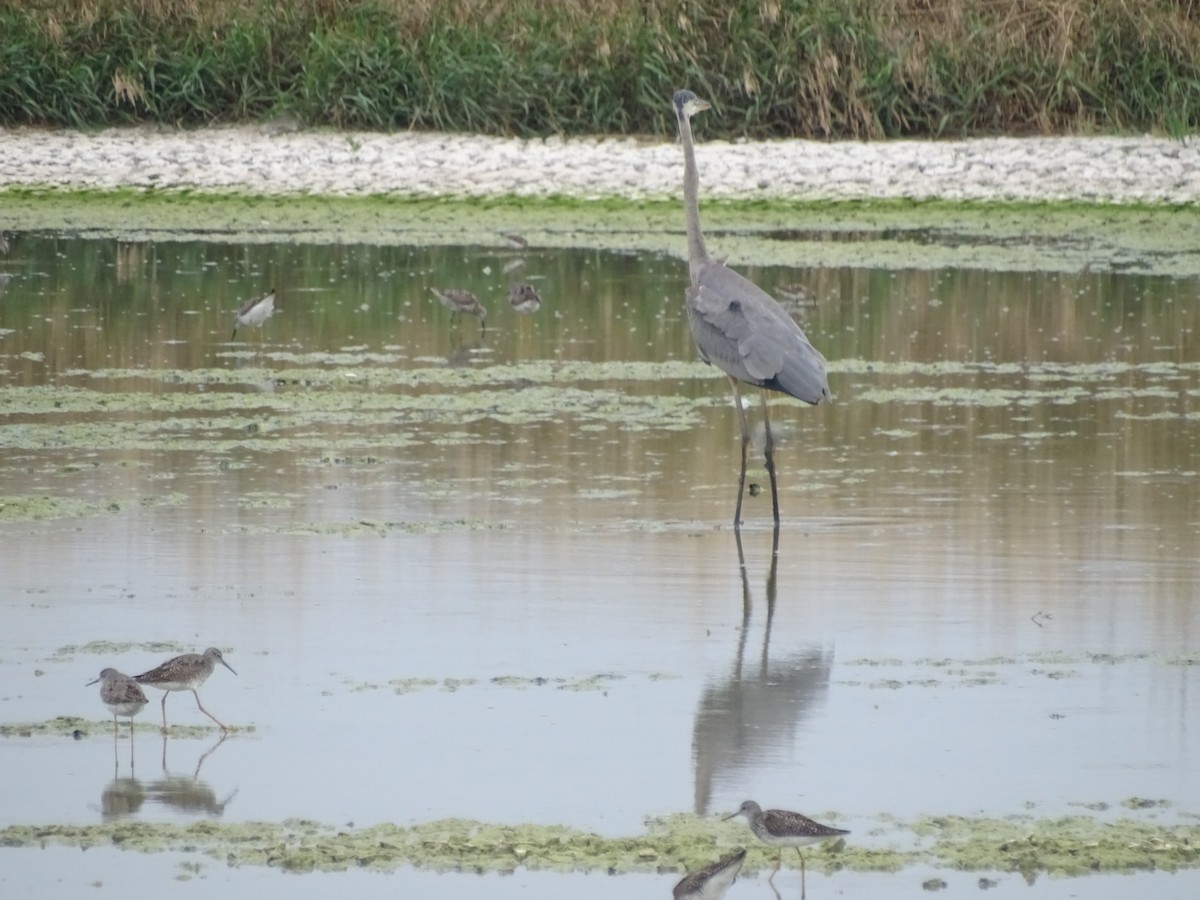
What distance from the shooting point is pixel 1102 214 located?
940 inches

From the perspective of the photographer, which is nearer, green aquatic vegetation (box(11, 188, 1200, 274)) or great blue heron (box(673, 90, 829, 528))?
great blue heron (box(673, 90, 829, 528))

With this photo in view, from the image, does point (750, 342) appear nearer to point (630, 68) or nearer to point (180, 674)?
point (180, 674)

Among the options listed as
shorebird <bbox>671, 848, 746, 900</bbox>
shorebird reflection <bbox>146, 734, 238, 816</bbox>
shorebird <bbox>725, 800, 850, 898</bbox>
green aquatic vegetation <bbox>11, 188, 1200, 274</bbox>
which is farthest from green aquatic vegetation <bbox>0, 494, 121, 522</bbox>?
green aquatic vegetation <bbox>11, 188, 1200, 274</bbox>

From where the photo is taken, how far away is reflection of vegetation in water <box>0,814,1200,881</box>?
5.75 m

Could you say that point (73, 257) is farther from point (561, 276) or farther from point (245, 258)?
point (561, 276)

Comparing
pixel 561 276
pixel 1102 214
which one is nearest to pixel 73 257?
pixel 561 276

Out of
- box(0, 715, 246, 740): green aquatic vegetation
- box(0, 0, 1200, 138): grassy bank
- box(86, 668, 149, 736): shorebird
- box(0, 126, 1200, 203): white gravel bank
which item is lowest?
box(0, 715, 246, 740): green aquatic vegetation

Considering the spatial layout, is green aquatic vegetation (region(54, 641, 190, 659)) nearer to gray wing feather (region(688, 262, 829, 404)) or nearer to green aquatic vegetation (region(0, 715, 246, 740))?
green aquatic vegetation (region(0, 715, 246, 740))

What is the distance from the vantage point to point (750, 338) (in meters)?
10.1

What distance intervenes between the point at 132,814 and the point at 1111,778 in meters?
2.65

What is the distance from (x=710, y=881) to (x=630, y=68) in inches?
879

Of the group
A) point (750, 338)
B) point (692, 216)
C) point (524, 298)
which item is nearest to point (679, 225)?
point (524, 298)

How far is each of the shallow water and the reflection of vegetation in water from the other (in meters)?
0.07

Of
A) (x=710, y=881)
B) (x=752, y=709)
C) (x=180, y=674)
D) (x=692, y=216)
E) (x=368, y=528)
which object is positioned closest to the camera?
(x=710, y=881)
